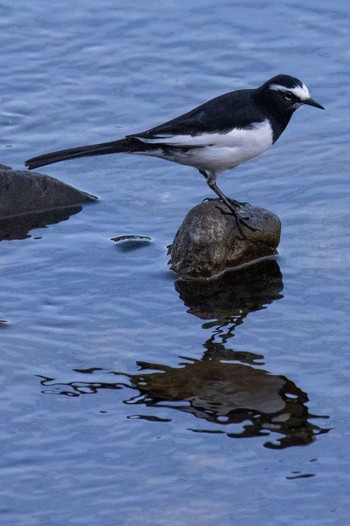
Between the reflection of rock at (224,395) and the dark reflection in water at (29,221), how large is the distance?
2.54 meters

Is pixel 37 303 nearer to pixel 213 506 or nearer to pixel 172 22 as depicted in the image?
pixel 213 506

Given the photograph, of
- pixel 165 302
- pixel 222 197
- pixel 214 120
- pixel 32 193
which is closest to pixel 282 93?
pixel 214 120

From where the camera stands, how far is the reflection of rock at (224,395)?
736 centimetres

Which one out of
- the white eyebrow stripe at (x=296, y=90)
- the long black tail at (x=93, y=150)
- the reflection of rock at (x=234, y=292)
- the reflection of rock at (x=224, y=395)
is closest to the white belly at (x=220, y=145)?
the long black tail at (x=93, y=150)

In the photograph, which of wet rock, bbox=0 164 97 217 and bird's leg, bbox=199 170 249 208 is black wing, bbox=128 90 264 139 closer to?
bird's leg, bbox=199 170 249 208

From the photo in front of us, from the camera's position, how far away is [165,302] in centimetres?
913

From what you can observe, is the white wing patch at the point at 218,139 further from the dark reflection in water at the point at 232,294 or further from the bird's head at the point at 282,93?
the dark reflection in water at the point at 232,294

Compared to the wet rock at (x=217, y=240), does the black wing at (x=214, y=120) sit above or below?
above

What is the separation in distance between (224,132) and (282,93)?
24.3 inches

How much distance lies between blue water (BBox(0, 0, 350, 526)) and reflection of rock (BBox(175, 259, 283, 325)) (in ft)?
0.06

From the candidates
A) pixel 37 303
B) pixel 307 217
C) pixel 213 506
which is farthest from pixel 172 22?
pixel 213 506

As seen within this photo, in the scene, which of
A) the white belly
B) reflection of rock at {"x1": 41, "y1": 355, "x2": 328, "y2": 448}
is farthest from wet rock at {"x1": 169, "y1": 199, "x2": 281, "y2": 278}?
reflection of rock at {"x1": 41, "y1": 355, "x2": 328, "y2": 448}

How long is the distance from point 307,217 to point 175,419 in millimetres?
3289

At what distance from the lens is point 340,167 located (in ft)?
36.3
